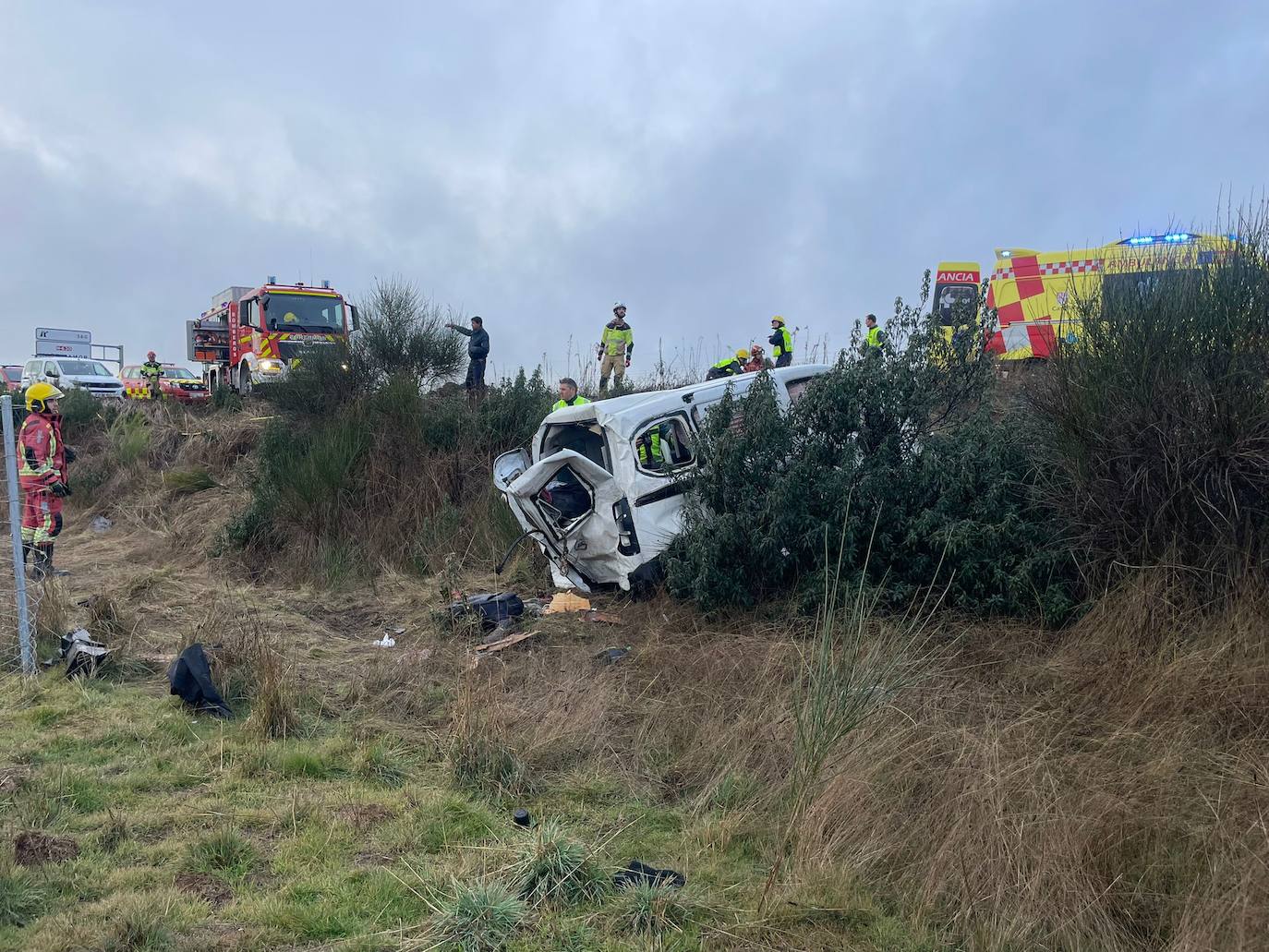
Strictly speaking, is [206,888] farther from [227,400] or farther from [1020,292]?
[227,400]

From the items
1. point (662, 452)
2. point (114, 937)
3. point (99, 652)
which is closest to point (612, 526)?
point (662, 452)


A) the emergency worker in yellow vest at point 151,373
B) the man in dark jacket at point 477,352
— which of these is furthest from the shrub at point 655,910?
the emergency worker in yellow vest at point 151,373

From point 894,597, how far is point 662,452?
2.45 m

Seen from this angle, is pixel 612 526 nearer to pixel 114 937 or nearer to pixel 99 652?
pixel 99 652

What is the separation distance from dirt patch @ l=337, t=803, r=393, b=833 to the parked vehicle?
17372 millimetres

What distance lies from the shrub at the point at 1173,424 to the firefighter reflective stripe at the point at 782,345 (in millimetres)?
8178

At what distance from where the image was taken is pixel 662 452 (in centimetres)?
819

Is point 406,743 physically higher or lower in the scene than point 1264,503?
lower

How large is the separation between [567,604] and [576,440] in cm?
154

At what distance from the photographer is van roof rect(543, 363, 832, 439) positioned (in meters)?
8.05

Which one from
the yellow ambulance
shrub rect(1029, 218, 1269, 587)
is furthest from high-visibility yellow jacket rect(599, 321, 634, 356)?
shrub rect(1029, 218, 1269, 587)

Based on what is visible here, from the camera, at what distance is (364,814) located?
4.45 meters

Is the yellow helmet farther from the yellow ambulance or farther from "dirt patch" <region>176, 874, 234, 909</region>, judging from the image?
the yellow ambulance

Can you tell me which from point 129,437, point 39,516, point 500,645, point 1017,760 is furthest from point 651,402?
point 129,437
